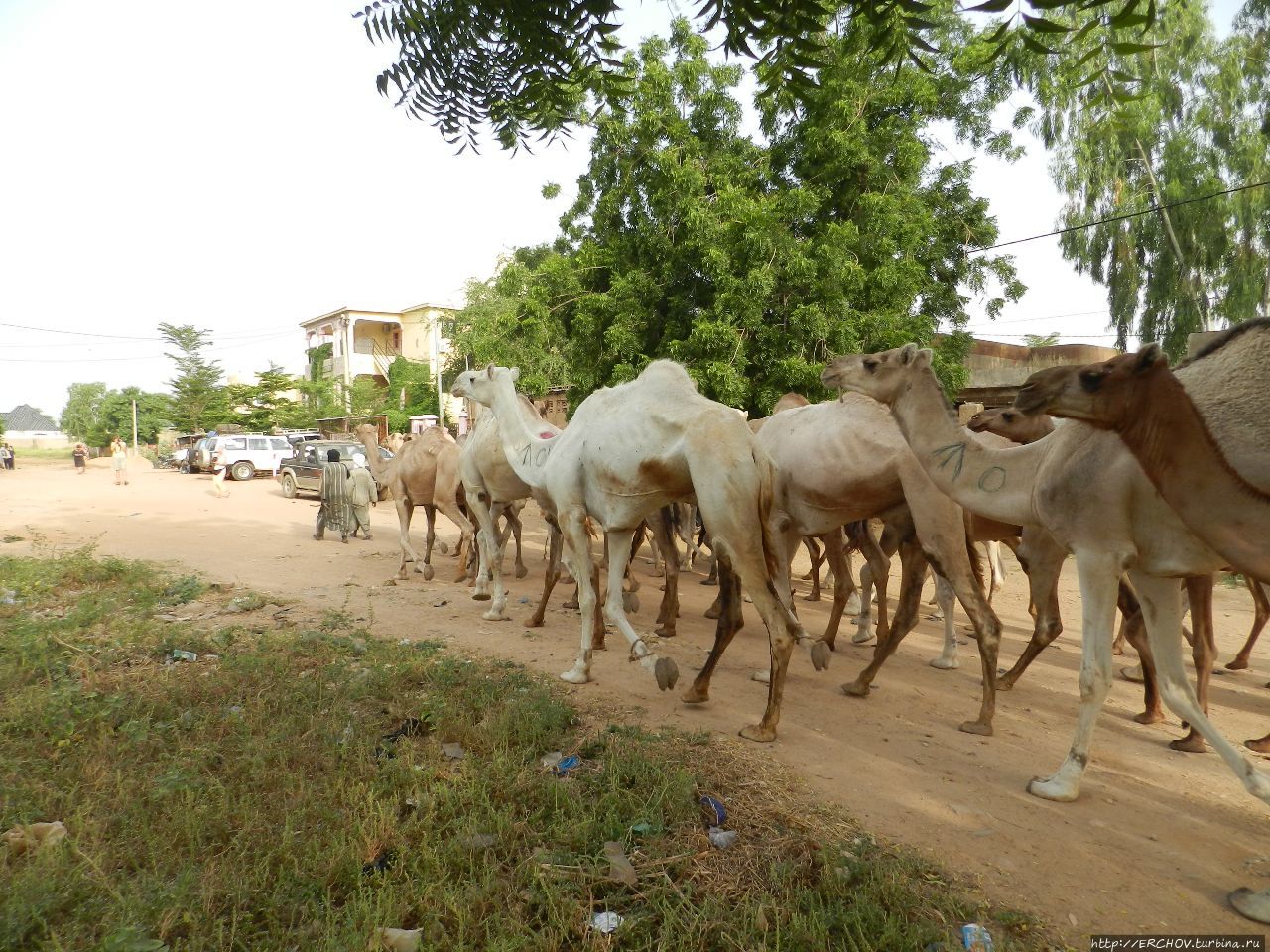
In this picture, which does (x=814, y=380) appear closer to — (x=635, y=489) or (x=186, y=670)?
(x=635, y=489)

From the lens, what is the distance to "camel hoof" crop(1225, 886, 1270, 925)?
3.20 meters

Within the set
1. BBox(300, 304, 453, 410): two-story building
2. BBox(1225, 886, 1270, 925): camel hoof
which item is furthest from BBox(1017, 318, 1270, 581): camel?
BBox(300, 304, 453, 410): two-story building

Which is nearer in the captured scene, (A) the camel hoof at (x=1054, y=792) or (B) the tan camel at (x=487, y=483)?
(A) the camel hoof at (x=1054, y=792)

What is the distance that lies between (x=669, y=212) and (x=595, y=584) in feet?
25.9

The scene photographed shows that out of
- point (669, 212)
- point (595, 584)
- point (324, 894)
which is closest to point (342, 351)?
point (669, 212)

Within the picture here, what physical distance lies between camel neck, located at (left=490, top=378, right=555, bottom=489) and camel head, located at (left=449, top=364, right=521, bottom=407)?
0.08m

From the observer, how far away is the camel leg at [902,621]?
19.9 feet

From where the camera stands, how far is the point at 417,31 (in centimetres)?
311

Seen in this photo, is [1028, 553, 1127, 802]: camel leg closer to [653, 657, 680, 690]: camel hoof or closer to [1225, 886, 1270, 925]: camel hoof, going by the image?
[1225, 886, 1270, 925]: camel hoof

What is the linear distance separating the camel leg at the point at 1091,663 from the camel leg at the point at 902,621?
1670 millimetres

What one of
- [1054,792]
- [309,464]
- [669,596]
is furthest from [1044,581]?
[309,464]

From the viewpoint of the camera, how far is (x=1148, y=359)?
3.40 metres

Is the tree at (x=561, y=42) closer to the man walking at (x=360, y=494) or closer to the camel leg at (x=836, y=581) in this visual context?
the camel leg at (x=836, y=581)

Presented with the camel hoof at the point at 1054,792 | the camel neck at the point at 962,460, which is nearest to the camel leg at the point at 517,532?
the camel neck at the point at 962,460
